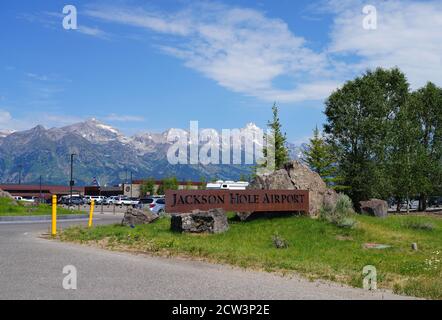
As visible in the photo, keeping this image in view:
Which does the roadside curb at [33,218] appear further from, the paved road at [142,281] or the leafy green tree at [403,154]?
the leafy green tree at [403,154]

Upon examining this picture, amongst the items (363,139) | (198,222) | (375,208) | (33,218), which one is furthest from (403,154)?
(198,222)

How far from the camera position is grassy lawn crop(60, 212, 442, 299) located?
1115cm

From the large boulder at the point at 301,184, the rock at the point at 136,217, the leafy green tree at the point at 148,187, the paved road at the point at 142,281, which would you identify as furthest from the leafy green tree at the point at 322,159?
the leafy green tree at the point at 148,187

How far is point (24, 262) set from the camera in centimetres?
1095

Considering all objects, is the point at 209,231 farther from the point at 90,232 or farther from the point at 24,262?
the point at 24,262

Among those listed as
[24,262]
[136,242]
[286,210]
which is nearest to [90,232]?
[136,242]

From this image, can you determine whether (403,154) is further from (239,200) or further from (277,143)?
(239,200)

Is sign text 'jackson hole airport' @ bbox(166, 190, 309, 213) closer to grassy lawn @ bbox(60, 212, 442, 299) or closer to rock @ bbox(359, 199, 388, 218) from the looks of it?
grassy lawn @ bbox(60, 212, 442, 299)

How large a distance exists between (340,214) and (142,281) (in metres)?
14.3

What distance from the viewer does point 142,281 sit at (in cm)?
900

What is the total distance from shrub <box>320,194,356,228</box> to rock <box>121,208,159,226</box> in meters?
7.68

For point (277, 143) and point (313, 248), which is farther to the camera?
point (277, 143)

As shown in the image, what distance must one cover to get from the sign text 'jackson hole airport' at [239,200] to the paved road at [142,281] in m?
7.10
